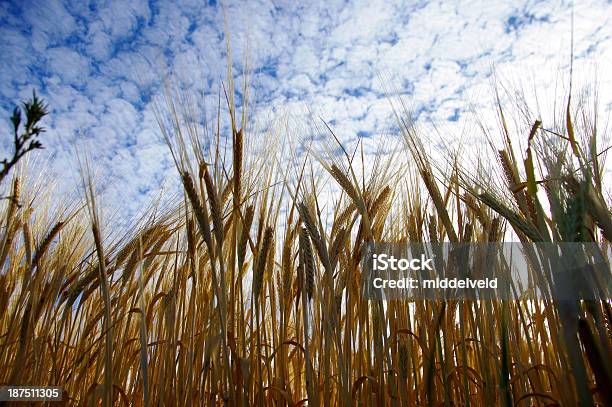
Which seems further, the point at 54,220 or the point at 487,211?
the point at 54,220

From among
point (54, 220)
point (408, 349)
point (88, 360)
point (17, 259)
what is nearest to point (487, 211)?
point (408, 349)

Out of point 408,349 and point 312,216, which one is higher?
point 312,216

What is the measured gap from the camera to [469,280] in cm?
173

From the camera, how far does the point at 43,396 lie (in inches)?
68.7

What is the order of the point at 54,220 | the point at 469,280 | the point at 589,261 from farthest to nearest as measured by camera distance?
the point at 54,220, the point at 469,280, the point at 589,261

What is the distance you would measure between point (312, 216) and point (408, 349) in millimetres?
704

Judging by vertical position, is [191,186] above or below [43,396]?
above

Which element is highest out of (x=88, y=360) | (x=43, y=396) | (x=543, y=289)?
(x=543, y=289)

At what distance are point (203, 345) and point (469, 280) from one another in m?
1.21

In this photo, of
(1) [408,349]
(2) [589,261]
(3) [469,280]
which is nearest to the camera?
(2) [589,261]

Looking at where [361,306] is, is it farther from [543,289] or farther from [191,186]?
[191,186]

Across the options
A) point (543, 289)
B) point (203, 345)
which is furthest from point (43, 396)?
point (543, 289)

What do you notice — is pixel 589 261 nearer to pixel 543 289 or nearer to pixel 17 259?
pixel 543 289

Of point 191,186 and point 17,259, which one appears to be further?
point 17,259
